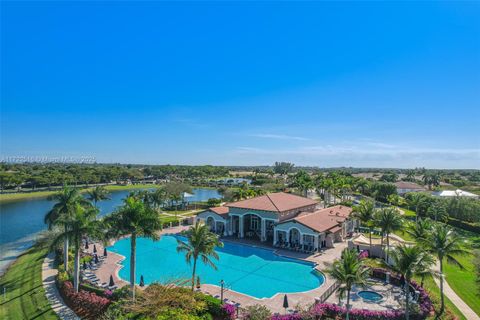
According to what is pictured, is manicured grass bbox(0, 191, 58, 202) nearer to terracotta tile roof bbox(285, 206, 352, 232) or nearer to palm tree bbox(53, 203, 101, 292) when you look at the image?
palm tree bbox(53, 203, 101, 292)

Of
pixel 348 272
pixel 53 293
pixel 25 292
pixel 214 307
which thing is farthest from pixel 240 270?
pixel 25 292

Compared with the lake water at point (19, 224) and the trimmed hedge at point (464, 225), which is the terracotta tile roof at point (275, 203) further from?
the lake water at point (19, 224)

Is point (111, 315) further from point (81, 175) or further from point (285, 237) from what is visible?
point (81, 175)

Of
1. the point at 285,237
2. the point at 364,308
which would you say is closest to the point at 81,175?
the point at 285,237

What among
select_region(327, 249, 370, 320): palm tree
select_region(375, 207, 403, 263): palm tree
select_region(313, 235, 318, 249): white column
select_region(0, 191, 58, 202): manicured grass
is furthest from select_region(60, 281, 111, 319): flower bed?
select_region(0, 191, 58, 202): manicured grass

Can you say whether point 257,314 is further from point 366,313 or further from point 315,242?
point 315,242

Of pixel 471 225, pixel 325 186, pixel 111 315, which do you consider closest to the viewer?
pixel 111 315
